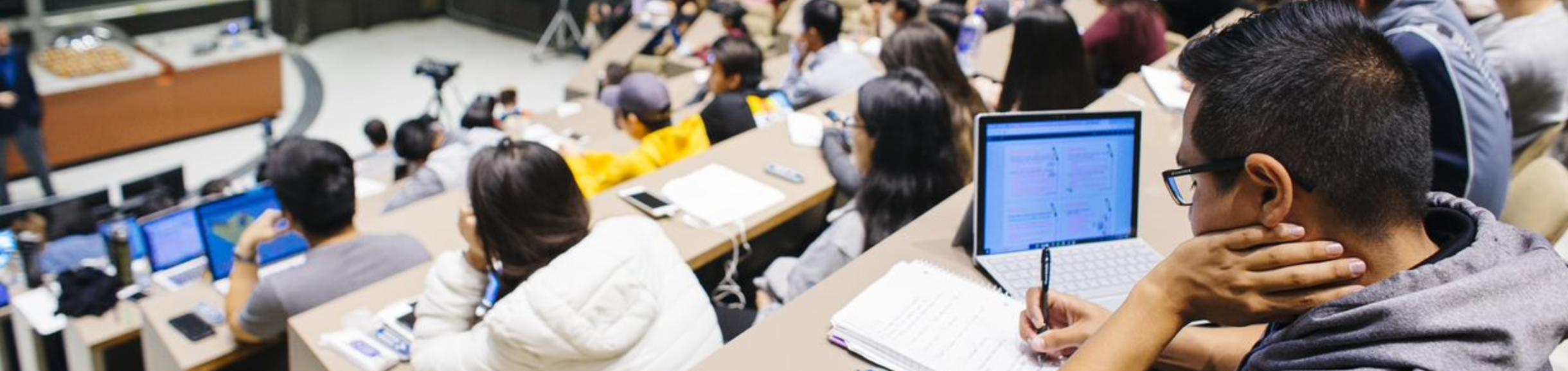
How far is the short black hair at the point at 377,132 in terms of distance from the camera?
211 inches

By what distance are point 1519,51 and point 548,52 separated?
26.4ft

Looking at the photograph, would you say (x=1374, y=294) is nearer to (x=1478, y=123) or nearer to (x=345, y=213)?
(x=1478, y=123)

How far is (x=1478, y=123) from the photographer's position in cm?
180

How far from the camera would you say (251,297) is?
222 cm

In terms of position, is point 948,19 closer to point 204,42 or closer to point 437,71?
point 437,71

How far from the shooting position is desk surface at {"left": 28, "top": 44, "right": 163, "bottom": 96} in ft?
19.6

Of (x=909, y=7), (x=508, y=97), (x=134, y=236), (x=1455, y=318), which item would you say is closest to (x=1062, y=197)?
(x=1455, y=318)

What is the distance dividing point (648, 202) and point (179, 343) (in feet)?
3.39

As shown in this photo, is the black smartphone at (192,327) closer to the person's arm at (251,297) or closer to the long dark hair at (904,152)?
the person's arm at (251,297)

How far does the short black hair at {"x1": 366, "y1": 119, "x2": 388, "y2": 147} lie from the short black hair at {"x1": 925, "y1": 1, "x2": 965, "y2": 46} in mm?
2771

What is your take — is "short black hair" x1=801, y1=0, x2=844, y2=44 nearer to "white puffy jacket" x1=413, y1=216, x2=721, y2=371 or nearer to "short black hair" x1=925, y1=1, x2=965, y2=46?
"short black hair" x1=925, y1=1, x2=965, y2=46

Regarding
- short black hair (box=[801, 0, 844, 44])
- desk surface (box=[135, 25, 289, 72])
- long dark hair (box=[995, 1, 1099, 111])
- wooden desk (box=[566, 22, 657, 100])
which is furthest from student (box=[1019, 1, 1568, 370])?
desk surface (box=[135, 25, 289, 72])

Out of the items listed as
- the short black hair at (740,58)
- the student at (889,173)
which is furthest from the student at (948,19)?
the student at (889,173)

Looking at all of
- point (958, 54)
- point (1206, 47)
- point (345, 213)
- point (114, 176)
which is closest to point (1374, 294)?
point (1206, 47)
